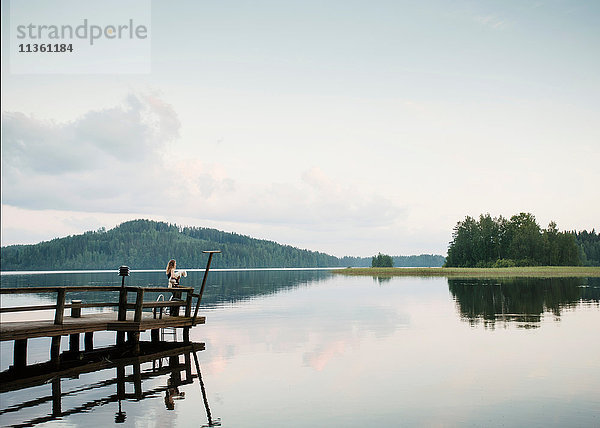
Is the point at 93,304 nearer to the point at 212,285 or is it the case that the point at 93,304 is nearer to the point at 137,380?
the point at 137,380

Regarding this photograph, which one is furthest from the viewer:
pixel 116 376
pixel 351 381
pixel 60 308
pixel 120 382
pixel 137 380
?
pixel 60 308

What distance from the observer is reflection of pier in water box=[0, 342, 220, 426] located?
17219mm

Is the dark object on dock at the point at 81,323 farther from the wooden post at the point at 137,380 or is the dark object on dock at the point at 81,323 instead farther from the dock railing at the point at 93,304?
the wooden post at the point at 137,380

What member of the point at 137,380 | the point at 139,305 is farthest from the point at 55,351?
the point at 137,380

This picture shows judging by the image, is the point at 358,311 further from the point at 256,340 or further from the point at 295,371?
the point at 295,371

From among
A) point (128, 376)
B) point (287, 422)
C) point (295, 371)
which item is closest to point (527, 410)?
point (287, 422)

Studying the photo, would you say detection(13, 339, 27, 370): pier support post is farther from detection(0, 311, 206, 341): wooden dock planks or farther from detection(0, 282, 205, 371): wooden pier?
detection(0, 311, 206, 341): wooden dock planks

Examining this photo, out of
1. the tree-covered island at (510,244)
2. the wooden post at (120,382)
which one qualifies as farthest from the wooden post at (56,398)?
the tree-covered island at (510,244)

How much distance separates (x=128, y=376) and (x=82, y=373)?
7.55 ft

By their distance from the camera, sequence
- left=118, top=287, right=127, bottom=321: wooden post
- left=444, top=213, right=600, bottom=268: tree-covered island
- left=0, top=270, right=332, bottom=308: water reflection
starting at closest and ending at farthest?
left=118, top=287, right=127, bottom=321: wooden post → left=0, top=270, right=332, bottom=308: water reflection → left=444, top=213, right=600, bottom=268: tree-covered island

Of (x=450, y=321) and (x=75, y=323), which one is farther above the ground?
(x=75, y=323)

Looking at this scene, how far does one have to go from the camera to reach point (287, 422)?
15.7m

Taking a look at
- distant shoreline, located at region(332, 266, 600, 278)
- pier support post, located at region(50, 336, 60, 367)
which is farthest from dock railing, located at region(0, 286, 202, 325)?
distant shoreline, located at region(332, 266, 600, 278)

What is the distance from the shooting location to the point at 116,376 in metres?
22.1
